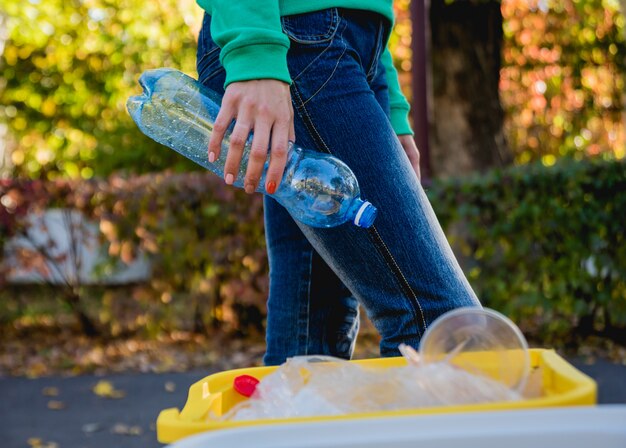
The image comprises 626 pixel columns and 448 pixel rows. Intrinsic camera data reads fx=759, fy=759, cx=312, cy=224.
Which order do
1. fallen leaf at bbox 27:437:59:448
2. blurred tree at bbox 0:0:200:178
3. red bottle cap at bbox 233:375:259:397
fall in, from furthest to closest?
1. blurred tree at bbox 0:0:200:178
2. fallen leaf at bbox 27:437:59:448
3. red bottle cap at bbox 233:375:259:397

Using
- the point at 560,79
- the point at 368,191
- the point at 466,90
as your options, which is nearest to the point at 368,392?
the point at 368,191

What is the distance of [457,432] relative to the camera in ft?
2.77

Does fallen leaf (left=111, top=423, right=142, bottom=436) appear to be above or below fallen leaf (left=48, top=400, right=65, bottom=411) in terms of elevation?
above

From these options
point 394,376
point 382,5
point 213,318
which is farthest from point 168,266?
point 394,376

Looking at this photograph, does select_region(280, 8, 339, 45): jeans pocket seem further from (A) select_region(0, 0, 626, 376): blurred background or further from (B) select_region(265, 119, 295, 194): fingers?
(A) select_region(0, 0, 626, 376): blurred background

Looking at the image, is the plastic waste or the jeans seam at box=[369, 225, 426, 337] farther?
the jeans seam at box=[369, 225, 426, 337]

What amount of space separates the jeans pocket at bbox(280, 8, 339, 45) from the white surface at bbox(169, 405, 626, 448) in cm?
90

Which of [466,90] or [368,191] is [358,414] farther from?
[466,90]

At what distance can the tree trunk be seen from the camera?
244 inches

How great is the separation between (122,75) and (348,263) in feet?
27.7

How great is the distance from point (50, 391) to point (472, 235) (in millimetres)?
2766

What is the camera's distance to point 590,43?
827 cm

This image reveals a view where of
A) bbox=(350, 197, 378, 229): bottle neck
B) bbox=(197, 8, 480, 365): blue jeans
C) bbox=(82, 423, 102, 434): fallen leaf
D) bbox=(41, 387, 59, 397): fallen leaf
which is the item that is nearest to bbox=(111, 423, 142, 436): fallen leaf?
bbox=(82, 423, 102, 434): fallen leaf

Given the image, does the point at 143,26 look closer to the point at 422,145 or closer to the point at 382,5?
the point at 422,145
